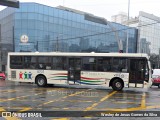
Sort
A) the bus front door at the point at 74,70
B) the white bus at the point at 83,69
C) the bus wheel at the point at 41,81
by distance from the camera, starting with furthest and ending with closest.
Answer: the bus wheel at the point at 41,81
the bus front door at the point at 74,70
the white bus at the point at 83,69

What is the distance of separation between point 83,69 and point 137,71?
13.7ft

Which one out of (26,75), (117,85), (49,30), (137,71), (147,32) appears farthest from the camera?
(147,32)

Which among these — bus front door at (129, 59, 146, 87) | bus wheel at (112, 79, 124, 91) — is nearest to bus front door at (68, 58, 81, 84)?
bus wheel at (112, 79, 124, 91)

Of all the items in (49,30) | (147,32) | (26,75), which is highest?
(147,32)

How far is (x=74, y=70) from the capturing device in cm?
2328

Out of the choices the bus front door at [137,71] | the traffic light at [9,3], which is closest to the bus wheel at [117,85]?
the bus front door at [137,71]

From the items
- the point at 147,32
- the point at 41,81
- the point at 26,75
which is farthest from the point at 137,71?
the point at 147,32

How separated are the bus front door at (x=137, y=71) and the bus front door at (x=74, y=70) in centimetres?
411

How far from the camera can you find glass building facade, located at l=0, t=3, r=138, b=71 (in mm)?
63156

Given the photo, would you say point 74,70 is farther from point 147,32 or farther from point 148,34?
point 148,34

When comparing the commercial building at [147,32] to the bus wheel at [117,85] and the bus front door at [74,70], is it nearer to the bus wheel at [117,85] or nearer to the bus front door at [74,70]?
the bus front door at [74,70]

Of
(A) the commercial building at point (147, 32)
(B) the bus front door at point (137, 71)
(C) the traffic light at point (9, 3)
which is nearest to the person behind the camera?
(C) the traffic light at point (9, 3)

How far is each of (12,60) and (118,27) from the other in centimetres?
6031

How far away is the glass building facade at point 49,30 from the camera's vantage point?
63.2 m
